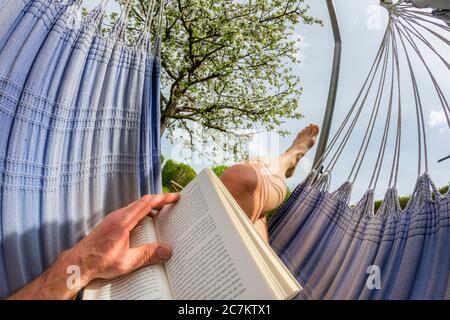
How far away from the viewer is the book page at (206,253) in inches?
20.0

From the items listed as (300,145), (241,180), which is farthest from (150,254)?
(300,145)

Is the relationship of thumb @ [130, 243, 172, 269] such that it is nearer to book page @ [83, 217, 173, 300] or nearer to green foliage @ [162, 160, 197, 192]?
book page @ [83, 217, 173, 300]

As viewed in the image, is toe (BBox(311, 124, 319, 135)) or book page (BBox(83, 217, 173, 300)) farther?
toe (BBox(311, 124, 319, 135))

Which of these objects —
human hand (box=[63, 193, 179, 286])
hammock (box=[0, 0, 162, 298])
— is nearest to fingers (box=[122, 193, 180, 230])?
human hand (box=[63, 193, 179, 286])

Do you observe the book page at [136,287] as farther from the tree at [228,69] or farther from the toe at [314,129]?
the tree at [228,69]

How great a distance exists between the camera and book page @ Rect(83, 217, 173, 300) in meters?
0.58

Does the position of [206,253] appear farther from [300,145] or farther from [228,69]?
[228,69]

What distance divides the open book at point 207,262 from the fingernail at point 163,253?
0.01 meters

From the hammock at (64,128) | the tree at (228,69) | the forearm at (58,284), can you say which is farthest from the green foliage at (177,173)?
the forearm at (58,284)

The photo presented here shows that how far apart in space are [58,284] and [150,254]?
6.5 inches

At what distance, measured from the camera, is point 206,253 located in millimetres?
599

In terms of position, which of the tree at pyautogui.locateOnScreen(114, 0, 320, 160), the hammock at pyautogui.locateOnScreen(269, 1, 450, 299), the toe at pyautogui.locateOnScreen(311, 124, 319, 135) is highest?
the tree at pyautogui.locateOnScreen(114, 0, 320, 160)

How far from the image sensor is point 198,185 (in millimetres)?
792

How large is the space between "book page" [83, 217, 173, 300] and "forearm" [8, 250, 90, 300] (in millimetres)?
26
